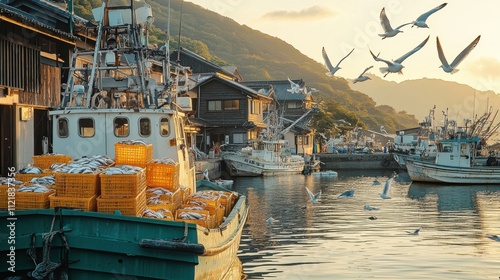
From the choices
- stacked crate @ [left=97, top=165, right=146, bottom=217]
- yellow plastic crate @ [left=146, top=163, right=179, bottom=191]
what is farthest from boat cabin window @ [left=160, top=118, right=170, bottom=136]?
stacked crate @ [left=97, top=165, right=146, bottom=217]

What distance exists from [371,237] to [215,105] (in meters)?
36.2

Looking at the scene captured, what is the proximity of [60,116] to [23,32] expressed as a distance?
7644 millimetres

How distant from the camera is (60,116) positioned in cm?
1230

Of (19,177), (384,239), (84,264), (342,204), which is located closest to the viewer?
(84,264)

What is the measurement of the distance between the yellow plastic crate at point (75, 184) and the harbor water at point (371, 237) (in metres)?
5.32

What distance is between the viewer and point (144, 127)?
12117 mm

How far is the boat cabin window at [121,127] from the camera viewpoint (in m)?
12.1

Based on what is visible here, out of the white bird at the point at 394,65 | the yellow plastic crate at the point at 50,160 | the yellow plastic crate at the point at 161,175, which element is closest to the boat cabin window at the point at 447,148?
the white bird at the point at 394,65

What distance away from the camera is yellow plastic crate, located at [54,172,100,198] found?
877cm

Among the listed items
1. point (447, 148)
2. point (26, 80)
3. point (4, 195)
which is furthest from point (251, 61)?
point (4, 195)

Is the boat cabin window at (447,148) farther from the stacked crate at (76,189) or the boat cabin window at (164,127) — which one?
the stacked crate at (76,189)

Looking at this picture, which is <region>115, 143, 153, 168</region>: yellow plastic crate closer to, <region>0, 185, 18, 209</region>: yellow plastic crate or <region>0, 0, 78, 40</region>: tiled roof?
<region>0, 185, 18, 209</region>: yellow plastic crate

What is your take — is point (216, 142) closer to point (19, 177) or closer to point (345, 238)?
point (345, 238)

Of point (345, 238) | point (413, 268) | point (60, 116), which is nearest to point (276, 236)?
point (345, 238)
